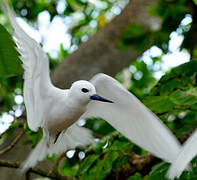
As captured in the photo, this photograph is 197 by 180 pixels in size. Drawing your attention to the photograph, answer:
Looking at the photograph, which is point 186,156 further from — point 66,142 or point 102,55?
point 102,55

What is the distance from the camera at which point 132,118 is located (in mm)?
2521

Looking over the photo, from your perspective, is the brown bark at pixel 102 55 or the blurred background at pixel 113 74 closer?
the blurred background at pixel 113 74

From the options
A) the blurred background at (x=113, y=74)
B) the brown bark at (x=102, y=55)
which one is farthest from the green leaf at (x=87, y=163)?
the brown bark at (x=102, y=55)

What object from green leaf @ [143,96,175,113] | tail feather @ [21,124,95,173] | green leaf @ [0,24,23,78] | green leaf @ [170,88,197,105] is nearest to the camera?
green leaf @ [0,24,23,78]

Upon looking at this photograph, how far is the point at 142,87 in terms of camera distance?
5039 millimetres

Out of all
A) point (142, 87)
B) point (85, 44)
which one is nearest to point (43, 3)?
point (85, 44)

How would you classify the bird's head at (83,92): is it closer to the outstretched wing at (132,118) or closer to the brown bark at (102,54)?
the outstretched wing at (132,118)

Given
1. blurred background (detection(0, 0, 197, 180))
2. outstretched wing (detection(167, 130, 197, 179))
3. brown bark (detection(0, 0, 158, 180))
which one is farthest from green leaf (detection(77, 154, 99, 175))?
brown bark (detection(0, 0, 158, 180))

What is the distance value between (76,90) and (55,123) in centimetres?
22

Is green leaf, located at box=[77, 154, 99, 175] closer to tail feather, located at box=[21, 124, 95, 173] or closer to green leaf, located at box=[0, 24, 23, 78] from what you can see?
tail feather, located at box=[21, 124, 95, 173]

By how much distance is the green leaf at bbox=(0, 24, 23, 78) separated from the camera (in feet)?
6.00

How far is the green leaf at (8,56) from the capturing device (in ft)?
6.00

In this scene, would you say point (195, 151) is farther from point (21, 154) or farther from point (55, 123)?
point (21, 154)

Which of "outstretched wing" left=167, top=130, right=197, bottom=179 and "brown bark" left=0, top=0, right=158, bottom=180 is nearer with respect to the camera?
"outstretched wing" left=167, top=130, right=197, bottom=179
